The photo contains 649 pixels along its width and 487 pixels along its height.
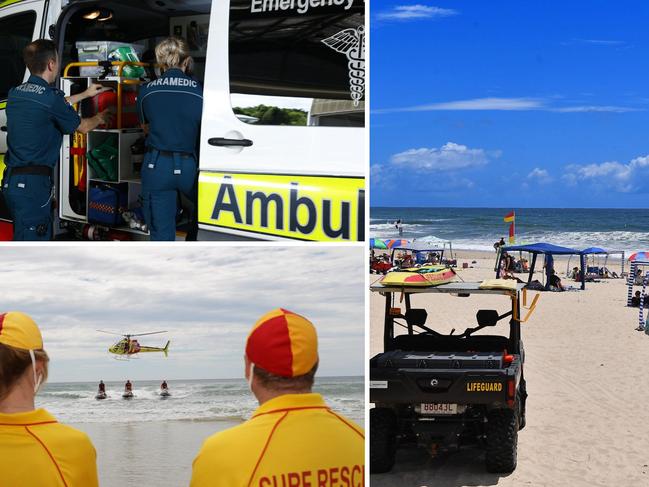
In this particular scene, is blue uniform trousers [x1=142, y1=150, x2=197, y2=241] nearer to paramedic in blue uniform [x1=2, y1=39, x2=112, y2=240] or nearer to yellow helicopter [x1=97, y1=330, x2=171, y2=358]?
paramedic in blue uniform [x1=2, y1=39, x2=112, y2=240]

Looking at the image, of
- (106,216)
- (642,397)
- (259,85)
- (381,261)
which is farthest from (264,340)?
(381,261)

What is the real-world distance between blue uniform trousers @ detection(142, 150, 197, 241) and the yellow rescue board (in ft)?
8.55

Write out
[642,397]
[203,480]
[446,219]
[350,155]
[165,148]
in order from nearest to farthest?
1. [203,480]
2. [350,155]
3. [165,148]
4. [642,397]
5. [446,219]

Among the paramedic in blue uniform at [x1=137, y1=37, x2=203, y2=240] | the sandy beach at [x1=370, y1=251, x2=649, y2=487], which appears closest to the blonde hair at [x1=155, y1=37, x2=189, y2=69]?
the paramedic in blue uniform at [x1=137, y1=37, x2=203, y2=240]

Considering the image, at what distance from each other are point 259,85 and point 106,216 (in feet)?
6.52

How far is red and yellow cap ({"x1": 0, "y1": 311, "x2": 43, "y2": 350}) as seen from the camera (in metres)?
2.59

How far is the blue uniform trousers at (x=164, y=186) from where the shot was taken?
510cm

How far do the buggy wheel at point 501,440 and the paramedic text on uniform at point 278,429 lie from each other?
5141mm

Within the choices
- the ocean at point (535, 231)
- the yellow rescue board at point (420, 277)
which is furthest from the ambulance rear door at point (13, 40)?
the ocean at point (535, 231)

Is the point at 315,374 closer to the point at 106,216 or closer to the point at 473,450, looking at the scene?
the point at 106,216

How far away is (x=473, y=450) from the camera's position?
8.59 meters

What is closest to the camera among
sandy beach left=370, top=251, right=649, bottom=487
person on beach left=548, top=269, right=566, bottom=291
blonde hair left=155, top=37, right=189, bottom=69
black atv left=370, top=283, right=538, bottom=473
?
Answer: blonde hair left=155, top=37, right=189, bottom=69

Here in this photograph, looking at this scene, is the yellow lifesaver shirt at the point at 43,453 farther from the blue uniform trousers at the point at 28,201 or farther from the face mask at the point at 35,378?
the blue uniform trousers at the point at 28,201

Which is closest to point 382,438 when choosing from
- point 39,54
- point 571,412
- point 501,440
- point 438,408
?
point 438,408
